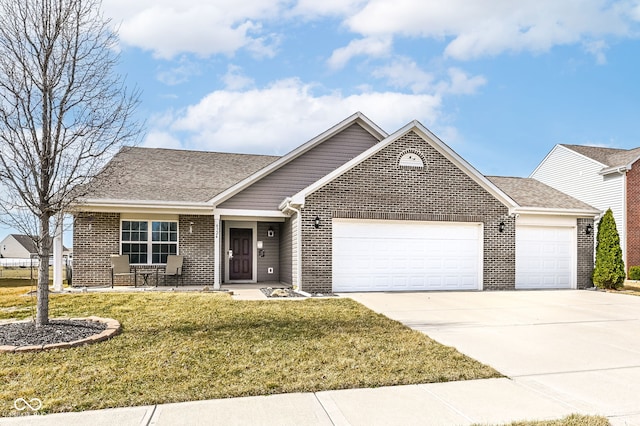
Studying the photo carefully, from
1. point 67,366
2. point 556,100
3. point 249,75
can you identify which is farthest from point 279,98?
point 67,366

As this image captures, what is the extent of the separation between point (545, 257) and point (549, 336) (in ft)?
30.5

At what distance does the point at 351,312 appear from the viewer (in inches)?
378

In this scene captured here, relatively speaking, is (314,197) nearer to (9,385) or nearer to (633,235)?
(9,385)

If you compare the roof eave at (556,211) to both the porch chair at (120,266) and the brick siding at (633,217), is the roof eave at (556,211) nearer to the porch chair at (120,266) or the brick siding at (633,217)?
the brick siding at (633,217)

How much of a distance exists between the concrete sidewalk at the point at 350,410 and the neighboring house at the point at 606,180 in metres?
21.2

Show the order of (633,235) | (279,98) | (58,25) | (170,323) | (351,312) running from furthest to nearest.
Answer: (633,235)
(279,98)
(351,312)
(170,323)
(58,25)

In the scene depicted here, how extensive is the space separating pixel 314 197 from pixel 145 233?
19.6 feet

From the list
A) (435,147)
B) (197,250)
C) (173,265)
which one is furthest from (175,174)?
(435,147)

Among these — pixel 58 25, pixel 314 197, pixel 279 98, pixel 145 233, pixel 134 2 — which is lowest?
pixel 145 233

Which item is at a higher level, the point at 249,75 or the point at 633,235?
the point at 249,75

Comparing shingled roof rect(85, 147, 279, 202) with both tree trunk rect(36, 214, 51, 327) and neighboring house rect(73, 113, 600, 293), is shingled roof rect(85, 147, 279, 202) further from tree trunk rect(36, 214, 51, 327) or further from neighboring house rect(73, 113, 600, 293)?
tree trunk rect(36, 214, 51, 327)

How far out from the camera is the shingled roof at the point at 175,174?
14.9 meters

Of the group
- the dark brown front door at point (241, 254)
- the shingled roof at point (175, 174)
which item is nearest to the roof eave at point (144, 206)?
the shingled roof at point (175, 174)

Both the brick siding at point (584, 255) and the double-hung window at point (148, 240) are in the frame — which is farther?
the brick siding at point (584, 255)
